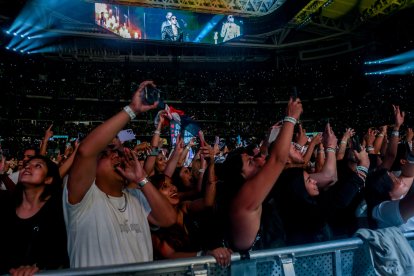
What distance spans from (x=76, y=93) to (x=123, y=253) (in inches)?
1064

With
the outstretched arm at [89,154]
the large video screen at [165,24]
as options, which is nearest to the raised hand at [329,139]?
the outstretched arm at [89,154]

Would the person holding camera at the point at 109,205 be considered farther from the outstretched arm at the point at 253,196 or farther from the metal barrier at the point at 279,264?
the outstretched arm at the point at 253,196

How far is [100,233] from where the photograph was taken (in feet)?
7.13

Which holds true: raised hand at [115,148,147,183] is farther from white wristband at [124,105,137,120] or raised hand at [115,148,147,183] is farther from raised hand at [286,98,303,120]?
raised hand at [286,98,303,120]

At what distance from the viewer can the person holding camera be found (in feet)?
6.72

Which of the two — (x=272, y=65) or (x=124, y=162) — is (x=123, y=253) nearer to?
(x=124, y=162)

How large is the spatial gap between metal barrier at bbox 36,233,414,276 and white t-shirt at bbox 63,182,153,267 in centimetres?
32

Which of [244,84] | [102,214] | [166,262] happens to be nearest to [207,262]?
[166,262]

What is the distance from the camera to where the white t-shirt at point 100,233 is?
2.15m

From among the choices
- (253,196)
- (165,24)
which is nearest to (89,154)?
(253,196)

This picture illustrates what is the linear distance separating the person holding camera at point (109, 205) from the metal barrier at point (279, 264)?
34 cm

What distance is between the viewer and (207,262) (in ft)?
6.70

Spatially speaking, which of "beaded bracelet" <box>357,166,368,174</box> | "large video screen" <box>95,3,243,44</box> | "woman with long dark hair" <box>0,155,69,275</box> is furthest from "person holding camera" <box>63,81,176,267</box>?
"large video screen" <box>95,3,243,44</box>

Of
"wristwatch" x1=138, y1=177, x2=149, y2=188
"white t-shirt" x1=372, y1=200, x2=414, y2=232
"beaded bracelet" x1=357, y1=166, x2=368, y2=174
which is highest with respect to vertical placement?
"wristwatch" x1=138, y1=177, x2=149, y2=188
